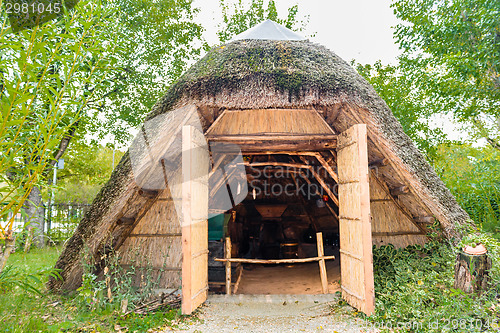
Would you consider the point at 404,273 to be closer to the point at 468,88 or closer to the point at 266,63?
the point at 266,63

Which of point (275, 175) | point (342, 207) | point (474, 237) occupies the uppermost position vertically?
point (275, 175)

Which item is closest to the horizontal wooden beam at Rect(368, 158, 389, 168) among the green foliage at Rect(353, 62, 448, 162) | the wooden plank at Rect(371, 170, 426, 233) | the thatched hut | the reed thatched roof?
the thatched hut

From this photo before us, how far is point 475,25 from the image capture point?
20.1ft

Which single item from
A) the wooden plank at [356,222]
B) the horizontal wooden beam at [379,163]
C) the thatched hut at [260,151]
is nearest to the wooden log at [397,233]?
the thatched hut at [260,151]

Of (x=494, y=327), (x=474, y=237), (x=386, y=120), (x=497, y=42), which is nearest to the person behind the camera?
(x=494, y=327)

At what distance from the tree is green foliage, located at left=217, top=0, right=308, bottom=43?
8.07 metres

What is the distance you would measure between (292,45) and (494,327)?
3.71m

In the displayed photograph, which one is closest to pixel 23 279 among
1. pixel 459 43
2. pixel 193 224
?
pixel 193 224

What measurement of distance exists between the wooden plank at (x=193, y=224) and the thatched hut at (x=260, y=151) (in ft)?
0.04

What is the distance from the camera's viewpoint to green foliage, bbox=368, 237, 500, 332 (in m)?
2.72

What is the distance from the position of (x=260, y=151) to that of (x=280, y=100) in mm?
1776

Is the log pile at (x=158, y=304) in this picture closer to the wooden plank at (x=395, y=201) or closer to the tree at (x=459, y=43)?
the wooden plank at (x=395, y=201)

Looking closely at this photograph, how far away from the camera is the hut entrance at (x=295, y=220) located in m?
3.61

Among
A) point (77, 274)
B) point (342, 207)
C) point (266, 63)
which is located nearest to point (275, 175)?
point (342, 207)
